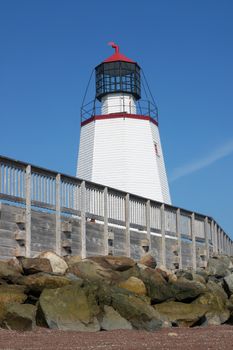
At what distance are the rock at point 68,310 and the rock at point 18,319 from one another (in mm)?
206

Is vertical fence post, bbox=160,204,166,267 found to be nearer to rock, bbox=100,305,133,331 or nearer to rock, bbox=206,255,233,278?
rock, bbox=206,255,233,278

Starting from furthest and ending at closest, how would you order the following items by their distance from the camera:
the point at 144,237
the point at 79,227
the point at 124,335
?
the point at 144,237, the point at 79,227, the point at 124,335

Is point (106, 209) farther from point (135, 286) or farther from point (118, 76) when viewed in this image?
point (118, 76)

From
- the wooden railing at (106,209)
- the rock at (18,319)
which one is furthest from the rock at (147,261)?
the rock at (18,319)

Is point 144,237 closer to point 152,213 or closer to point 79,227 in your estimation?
point 152,213

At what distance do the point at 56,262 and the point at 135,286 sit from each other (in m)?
1.92

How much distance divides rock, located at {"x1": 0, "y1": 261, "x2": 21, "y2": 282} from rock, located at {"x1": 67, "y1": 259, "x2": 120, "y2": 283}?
145 centimetres

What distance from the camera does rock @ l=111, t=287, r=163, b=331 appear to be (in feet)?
46.4

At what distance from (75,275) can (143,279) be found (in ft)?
6.92

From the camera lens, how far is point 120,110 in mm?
33875

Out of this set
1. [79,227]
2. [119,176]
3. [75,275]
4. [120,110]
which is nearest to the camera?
[75,275]

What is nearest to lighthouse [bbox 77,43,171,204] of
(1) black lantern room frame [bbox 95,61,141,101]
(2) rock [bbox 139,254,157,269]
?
(1) black lantern room frame [bbox 95,61,141,101]

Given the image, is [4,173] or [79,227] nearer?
[4,173]

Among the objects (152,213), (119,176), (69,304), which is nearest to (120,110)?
(119,176)
